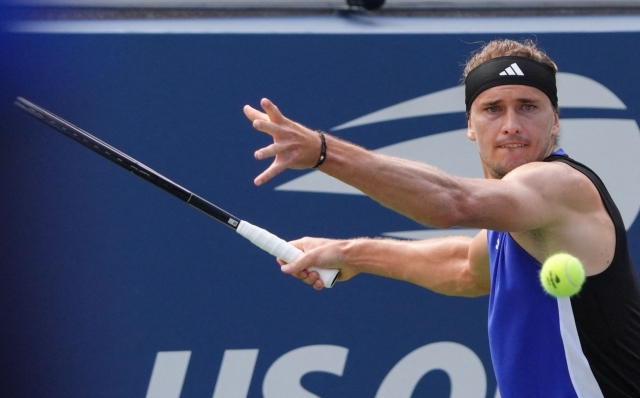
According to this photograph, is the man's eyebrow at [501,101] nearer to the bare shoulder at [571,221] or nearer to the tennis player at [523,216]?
the tennis player at [523,216]

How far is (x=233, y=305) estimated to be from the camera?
4.42 metres

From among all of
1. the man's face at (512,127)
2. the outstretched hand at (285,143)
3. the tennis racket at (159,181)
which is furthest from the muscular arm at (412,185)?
the tennis racket at (159,181)

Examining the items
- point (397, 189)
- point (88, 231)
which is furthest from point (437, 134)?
point (397, 189)

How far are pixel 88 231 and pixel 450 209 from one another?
1.97 m

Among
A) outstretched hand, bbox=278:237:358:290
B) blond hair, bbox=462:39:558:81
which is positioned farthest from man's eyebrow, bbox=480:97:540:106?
outstretched hand, bbox=278:237:358:290

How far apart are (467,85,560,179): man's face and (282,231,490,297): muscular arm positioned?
44 cm

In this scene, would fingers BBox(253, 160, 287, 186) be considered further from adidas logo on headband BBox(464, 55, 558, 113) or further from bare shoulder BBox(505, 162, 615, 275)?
adidas logo on headband BBox(464, 55, 558, 113)

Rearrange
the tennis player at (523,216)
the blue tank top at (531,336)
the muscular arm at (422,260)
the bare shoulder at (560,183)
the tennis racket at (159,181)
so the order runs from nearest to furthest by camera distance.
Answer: the tennis player at (523,216) → the bare shoulder at (560,183) → the blue tank top at (531,336) → the tennis racket at (159,181) → the muscular arm at (422,260)

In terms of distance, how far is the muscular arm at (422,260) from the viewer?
3.70 metres

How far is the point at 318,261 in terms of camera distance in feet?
11.7

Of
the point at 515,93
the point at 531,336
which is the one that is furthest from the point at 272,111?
the point at 531,336

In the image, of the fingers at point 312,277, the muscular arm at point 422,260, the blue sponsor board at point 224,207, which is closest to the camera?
the fingers at point 312,277

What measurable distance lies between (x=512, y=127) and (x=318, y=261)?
2.60ft

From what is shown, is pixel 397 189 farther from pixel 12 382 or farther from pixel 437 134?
pixel 12 382
